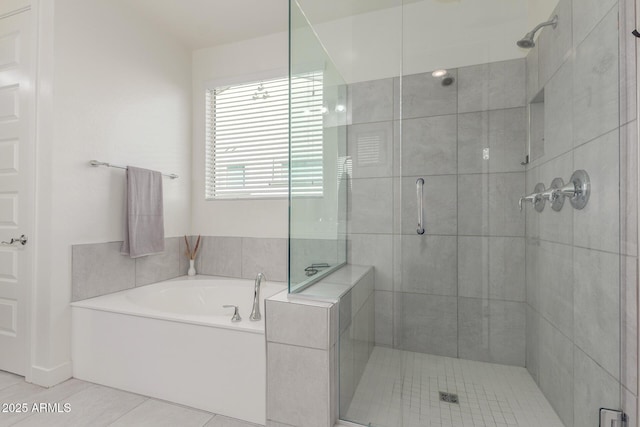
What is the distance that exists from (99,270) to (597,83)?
2968 mm

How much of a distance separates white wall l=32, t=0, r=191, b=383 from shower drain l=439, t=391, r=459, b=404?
230 cm

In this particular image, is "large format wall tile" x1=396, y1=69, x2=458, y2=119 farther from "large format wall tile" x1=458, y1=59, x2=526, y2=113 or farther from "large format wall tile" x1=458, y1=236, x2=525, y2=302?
"large format wall tile" x1=458, y1=236, x2=525, y2=302

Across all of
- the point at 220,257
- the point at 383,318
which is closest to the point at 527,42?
the point at 383,318

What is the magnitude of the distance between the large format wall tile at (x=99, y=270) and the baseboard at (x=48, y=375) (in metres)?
0.42

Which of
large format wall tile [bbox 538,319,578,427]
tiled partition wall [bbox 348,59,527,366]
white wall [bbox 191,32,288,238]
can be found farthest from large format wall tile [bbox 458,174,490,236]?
white wall [bbox 191,32,288,238]

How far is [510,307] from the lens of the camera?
1742mm

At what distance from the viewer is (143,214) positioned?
2.43m

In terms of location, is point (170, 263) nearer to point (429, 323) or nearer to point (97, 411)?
point (97, 411)

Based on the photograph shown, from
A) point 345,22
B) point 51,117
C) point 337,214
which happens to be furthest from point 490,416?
point 51,117

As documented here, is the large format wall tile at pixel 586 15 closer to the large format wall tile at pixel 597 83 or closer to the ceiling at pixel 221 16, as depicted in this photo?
the large format wall tile at pixel 597 83

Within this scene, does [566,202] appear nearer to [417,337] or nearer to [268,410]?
[417,337]

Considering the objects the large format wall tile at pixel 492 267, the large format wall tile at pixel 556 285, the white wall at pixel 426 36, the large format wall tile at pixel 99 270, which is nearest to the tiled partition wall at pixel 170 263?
the large format wall tile at pixel 99 270

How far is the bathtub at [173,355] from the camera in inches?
62.1

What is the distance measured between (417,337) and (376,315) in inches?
10.3
